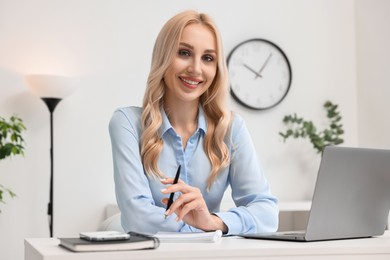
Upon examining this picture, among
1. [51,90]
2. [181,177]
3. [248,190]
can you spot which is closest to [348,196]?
[248,190]

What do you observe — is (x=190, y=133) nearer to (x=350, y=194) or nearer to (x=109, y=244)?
(x=350, y=194)

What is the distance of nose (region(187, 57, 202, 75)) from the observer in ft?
7.80

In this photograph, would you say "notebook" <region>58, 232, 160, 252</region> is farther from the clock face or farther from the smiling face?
the clock face

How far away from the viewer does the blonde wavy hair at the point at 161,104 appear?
93.3 inches

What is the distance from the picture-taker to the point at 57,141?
4273mm

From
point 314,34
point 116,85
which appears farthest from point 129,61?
point 314,34

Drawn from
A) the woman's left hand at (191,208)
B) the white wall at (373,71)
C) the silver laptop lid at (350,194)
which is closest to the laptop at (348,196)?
the silver laptop lid at (350,194)

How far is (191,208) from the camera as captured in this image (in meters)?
1.93

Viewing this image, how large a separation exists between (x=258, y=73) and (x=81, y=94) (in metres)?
1.27

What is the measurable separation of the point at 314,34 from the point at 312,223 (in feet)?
11.1

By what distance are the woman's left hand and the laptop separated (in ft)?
0.42

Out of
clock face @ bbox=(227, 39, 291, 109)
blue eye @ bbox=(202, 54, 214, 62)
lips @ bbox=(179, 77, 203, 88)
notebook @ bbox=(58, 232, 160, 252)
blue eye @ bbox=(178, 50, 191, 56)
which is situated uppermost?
clock face @ bbox=(227, 39, 291, 109)

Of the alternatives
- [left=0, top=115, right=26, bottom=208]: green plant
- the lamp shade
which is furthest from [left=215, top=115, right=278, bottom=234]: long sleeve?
the lamp shade

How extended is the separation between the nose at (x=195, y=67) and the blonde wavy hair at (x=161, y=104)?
69 mm
